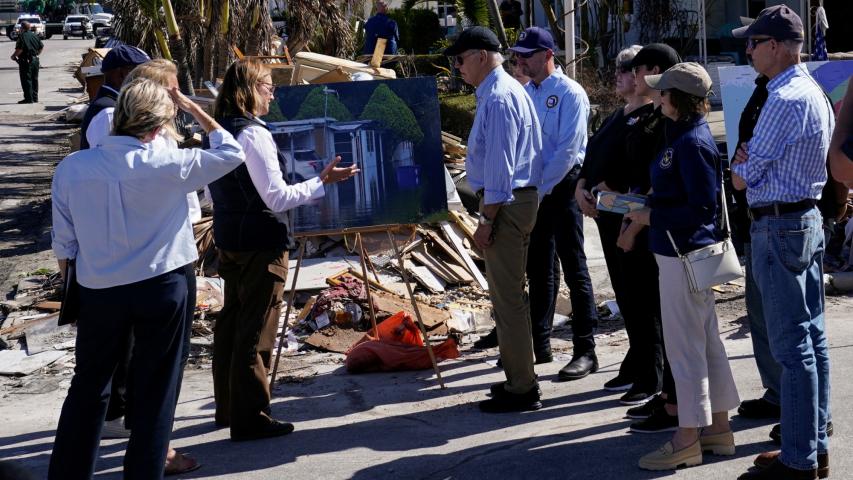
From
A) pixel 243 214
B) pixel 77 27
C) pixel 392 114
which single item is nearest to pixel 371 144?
pixel 392 114

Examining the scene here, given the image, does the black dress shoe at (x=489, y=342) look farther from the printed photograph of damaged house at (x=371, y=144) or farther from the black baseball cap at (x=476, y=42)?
the black baseball cap at (x=476, y=42)

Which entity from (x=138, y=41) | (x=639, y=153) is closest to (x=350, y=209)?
(x=639, y=153)

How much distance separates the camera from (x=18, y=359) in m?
7.36

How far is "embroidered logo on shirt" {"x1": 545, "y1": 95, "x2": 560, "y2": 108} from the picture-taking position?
663cm

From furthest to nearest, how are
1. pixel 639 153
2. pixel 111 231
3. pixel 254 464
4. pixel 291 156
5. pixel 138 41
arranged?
pixel 138 41, pixel 291 156, pixel 639 153, pixel 254 464, pixel 111 231

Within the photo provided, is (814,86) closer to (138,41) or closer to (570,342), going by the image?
(570,342)

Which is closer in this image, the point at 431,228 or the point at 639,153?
the point at 639,153

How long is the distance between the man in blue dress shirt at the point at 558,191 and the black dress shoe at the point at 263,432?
6.04 ft


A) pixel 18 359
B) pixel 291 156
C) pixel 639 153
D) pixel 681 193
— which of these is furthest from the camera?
pixel 18 359

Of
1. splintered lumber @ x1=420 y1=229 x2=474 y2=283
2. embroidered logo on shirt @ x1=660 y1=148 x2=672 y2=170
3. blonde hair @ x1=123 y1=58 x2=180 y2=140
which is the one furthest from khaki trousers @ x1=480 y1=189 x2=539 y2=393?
splintered lumber @ x1=420 y1=229 x2=474 y2=283

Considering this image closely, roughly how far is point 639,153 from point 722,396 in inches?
56.3

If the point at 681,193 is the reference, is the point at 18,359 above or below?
below

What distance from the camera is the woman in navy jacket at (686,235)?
15.5 ft

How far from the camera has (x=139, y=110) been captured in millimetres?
4305
